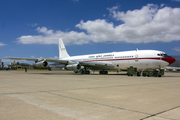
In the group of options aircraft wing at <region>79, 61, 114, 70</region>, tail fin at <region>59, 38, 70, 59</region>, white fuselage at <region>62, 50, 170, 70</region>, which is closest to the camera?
white fuselage at <region>62, 50, 170, 70</region>

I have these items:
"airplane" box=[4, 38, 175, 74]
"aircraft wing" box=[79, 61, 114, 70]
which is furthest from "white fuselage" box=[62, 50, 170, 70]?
"aircraft wing" box=[79, 61, 114, 70]

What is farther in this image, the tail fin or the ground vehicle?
the tail fin

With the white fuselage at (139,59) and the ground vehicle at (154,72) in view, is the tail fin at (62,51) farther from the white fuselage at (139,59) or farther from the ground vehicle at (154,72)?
the ground vehicle at (154,72)

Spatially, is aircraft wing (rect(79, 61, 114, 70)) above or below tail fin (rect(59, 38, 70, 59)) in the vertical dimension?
below

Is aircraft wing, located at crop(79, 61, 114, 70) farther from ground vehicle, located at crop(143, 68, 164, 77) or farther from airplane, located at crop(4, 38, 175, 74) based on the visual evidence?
ground vehicle, located at crop(143, 68, 164, 77)

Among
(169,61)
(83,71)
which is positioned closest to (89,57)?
(83,71)

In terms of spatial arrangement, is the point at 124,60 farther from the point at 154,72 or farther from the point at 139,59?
the point at 154,72

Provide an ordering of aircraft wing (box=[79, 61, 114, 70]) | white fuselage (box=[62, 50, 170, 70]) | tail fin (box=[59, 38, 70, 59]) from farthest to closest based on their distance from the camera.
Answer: tail fin (box=[59, 38, 70, 59]) < aircraft wing (box=[79, 61, 114, 70]) < white fuselage (box=[62, 50, 170, 70])

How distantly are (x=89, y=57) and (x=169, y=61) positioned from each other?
16375mm

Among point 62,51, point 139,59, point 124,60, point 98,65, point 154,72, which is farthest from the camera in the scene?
point 62,51

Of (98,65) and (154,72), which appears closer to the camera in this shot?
(154,72)

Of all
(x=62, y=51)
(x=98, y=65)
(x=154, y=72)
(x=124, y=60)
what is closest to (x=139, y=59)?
(x=124, y=60)

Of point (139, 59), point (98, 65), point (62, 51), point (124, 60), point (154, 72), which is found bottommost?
point (154, 72)

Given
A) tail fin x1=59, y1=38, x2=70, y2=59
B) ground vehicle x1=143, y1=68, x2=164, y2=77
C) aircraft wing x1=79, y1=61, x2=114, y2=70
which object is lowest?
ground vehicle x1=143, y1=68, x2=164, y2=77
